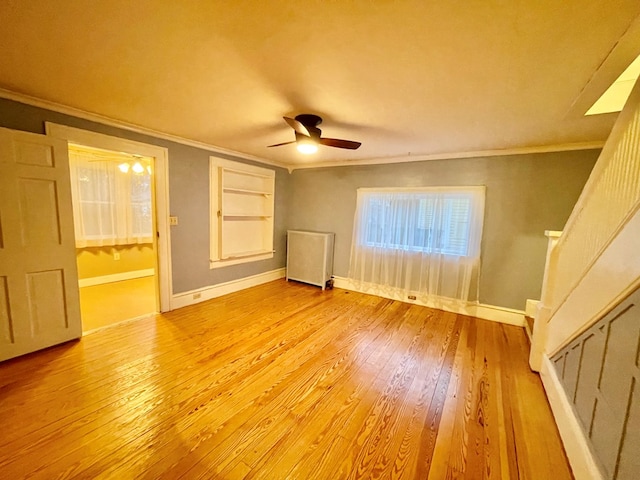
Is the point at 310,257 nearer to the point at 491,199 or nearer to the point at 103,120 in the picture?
the point at 491,199

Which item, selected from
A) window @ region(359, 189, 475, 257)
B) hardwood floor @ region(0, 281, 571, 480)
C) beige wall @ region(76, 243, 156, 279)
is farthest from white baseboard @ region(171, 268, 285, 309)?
window @ region(359, 189, 475, 257)

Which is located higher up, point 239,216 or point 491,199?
point 491,199

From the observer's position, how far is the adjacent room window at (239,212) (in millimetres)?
3717

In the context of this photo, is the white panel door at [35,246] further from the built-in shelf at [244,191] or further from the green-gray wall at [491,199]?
the built-in shelf at [244,191]

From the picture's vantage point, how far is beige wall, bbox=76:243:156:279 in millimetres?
4086

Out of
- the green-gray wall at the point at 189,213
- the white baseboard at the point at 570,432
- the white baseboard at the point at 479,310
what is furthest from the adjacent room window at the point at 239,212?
the white baseboard at the point at 570,432

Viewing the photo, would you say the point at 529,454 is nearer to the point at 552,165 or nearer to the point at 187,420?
the point at 187,420

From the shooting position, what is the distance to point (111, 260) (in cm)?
441

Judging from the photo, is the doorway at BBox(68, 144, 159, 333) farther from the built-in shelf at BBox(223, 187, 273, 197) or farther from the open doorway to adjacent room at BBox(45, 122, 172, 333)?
the built-in shelf at BBox(223, 187, 273, 197)

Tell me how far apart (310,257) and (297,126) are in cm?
270

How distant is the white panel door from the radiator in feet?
9.68

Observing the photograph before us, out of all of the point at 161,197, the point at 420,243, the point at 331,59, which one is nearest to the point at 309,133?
the point at 331,59

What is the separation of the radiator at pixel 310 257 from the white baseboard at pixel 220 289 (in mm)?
388

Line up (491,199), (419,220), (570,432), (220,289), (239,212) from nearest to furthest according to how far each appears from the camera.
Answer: (570,432), (491,199), (419,220), (220,289), (239,212)
